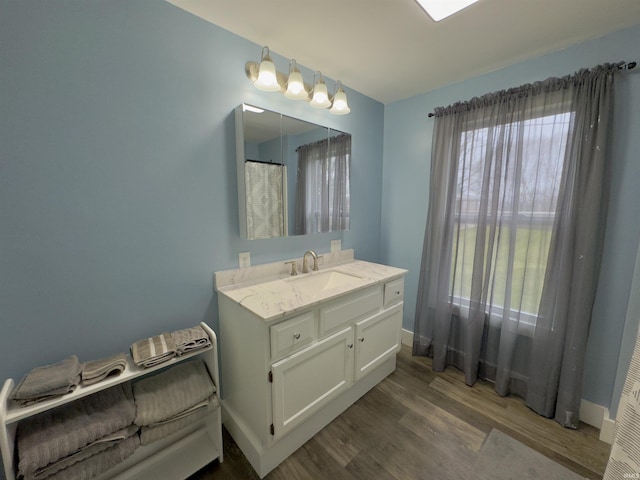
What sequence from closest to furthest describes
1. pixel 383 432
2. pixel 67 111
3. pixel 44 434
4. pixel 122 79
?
pixel 44 434, pixel 67 111, pixel 122 79, pixel 383 432

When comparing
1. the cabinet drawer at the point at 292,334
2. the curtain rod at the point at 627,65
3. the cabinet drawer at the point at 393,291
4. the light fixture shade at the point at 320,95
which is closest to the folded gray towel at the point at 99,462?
the cabinet drawer at the point at 292,334

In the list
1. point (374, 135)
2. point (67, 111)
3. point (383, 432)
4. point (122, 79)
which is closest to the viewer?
point (67, 111)

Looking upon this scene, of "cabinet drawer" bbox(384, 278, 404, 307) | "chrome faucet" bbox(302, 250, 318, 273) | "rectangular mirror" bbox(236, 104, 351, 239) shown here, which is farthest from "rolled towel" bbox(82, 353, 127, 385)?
"cabinet drawer" bbox(384, 278, 404, 307)

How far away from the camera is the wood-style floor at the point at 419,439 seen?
1350mm

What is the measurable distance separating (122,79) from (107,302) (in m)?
1.08

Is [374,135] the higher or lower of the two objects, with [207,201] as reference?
Answer: higher

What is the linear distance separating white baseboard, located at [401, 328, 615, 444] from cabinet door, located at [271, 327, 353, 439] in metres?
1.54

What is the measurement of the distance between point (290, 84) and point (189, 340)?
1.57 m

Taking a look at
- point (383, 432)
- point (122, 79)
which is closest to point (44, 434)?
point (122, 79)

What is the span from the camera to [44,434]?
37.6 inches

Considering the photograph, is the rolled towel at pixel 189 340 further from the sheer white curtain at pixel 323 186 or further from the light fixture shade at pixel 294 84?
the light fixture shade at pixel 294 84

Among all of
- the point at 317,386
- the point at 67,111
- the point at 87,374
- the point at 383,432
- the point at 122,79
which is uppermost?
the point at 122,79

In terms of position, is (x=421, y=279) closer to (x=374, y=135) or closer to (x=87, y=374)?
(x=374, y=135)

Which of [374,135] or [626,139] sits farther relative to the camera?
[374,135]
